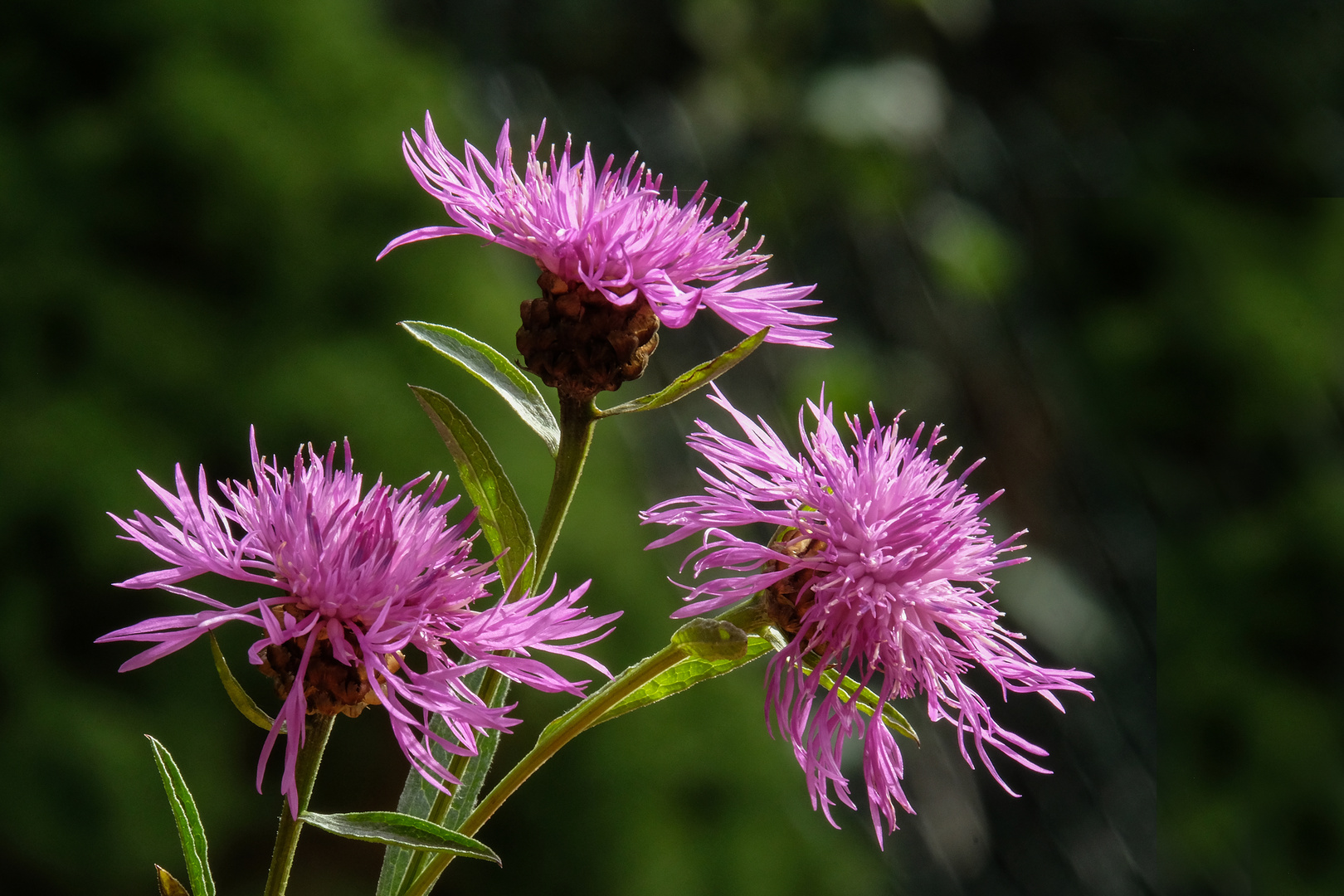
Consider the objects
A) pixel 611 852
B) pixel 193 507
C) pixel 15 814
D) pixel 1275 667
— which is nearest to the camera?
pixel 193 507

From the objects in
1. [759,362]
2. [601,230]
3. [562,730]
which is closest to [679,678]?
[562,730]

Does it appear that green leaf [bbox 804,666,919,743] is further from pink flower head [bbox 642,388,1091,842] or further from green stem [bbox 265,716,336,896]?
green stem [bbox 265,716,336,896]

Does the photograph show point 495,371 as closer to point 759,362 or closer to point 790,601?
point 790,601

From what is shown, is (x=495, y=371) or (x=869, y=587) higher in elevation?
(x=495, y=371)

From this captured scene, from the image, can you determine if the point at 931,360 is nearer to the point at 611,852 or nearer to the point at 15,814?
the point at 611,852

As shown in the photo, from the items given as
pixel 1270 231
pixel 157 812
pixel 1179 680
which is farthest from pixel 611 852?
pixel 1270 231

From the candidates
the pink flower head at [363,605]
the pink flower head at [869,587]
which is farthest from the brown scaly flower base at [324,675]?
the pink flower head at [869,587]

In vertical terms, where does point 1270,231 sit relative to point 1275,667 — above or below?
above
